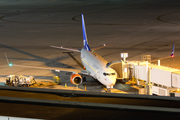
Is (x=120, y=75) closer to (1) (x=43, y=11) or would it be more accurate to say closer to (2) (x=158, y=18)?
(2) (x=158, y=18)

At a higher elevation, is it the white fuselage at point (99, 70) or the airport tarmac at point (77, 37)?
the airport tarmac at point (77, 37)

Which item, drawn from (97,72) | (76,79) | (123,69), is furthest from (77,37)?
(123,69)

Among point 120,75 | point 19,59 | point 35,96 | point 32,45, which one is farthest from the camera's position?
point 32,45

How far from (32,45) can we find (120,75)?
42.8 metres

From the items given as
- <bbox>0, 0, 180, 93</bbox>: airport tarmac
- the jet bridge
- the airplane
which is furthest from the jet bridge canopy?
<bbox>0, 0, 180, 93</bbox>: airport tarmac

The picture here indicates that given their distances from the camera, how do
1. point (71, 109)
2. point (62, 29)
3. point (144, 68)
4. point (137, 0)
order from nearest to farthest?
point (71, 109) → point (144, 68) → point (62, 29) → point (137, 0)

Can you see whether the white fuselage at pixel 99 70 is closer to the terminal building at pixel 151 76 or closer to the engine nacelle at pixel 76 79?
the terminal building at pixel 151 76

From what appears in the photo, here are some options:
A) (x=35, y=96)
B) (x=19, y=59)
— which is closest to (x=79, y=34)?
(x=19, y=59)

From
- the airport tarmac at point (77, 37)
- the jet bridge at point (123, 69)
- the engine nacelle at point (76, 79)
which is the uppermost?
the airport tarmac at point (77, 37)

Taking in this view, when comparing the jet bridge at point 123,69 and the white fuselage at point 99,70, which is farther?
the jet bridge at point 123,69

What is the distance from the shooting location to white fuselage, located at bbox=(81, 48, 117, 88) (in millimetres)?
35625

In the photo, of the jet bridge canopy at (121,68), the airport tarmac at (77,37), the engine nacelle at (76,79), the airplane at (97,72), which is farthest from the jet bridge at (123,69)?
the engine nacelle at (76,79)

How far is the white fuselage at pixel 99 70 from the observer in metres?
35.6

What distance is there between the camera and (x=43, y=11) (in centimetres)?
13350
